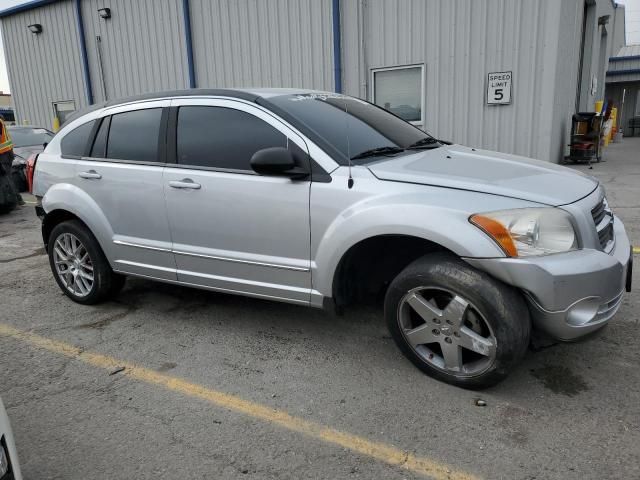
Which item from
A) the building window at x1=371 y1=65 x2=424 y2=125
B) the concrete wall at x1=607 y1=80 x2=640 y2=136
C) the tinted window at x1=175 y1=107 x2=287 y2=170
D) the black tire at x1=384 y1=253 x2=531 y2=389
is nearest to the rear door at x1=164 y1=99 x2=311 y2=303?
the tinted window at x1=175 y1=107 x2=287 y2=170

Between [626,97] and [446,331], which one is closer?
[446,331]

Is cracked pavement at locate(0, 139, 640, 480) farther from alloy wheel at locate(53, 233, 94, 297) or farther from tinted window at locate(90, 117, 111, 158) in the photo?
tinted window at locate(90, 117, 111, 158)

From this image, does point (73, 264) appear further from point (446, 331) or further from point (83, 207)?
point (446, 331)

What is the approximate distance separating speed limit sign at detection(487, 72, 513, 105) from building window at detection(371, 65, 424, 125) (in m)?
1.35

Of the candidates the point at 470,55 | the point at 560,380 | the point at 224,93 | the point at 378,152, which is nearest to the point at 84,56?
the point at 470,55

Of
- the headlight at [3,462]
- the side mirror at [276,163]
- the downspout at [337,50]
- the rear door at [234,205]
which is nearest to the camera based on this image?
the headlight at [3,462]

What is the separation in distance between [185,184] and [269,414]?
1.63 m

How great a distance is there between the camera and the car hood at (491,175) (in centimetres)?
271

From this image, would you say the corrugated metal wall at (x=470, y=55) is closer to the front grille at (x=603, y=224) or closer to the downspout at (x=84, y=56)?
the front grille at (x=603, y=224)

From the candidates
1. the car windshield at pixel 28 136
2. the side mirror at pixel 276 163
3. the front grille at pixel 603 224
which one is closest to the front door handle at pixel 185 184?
the side mirror at pixel 276 163

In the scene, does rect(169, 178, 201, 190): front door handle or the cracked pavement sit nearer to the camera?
the cracked pavement

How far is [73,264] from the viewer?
4.33 metres

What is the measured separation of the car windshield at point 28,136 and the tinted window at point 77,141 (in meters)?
7.95

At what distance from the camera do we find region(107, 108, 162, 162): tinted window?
3.77m
